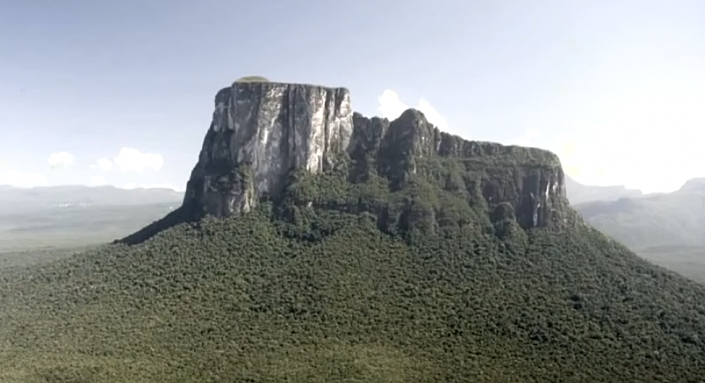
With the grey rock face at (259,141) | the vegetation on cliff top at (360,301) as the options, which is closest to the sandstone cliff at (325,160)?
the grey rock face at (259,141)

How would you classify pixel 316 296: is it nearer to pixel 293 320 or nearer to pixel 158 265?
pixel 293 320

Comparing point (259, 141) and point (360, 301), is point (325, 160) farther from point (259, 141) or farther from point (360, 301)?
point (360, 301)

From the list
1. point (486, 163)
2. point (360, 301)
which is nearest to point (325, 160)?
point (486, 163)

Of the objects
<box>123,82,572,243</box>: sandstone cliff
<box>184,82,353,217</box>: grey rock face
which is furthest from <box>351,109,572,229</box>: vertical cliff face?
<box>184,82,353,217</box>: grey rock face

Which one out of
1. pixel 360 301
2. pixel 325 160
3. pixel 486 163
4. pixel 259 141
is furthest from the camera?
pixel 325 160

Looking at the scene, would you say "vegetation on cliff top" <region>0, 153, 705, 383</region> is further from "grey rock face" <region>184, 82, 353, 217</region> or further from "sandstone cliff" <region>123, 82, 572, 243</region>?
"grey rock face" <region>184, 82, 353, 217</region>

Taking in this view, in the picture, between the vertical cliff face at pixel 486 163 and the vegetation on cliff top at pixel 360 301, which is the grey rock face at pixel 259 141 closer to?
the vegetation on cliff top at pixel 360 301

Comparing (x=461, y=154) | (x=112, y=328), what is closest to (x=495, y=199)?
(x=461, y=154)
